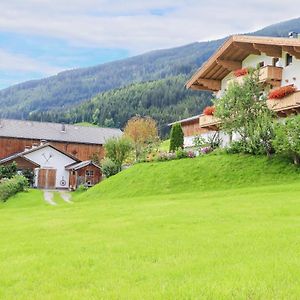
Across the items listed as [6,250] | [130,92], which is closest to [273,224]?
[6,250]

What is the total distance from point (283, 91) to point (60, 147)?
4697 cm

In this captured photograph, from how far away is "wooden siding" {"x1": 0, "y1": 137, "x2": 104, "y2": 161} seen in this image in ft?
224

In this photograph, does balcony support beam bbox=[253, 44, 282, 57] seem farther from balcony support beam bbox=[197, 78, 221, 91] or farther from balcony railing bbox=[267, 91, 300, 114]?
balcony support beam bbox=[197, 78, 221, 91]

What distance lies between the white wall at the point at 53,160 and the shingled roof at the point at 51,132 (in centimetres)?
763

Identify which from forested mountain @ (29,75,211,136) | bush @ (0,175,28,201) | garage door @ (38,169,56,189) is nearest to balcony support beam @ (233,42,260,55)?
bush @ (0,175,28,201)

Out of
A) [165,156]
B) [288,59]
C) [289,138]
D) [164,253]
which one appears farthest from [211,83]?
[164,253]

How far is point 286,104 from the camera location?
3098 centimetres

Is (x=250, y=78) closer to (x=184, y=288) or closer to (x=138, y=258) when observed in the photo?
(x=138, y=258)

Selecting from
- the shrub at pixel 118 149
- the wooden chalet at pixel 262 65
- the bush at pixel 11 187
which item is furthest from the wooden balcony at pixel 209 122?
the bush at pixel 11 187

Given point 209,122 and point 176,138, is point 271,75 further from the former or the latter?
point 176,138

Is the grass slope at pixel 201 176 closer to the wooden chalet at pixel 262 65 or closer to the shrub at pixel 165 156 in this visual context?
the shrub at pixel 165 156

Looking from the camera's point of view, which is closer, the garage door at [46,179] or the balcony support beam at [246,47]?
the balcony support beam at [246,47]

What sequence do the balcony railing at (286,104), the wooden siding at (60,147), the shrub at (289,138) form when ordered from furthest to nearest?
the wooden siding at (60,147)
the balcony railing at (286,104)
the shrub at (289,138)

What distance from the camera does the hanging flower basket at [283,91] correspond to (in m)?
31.0
